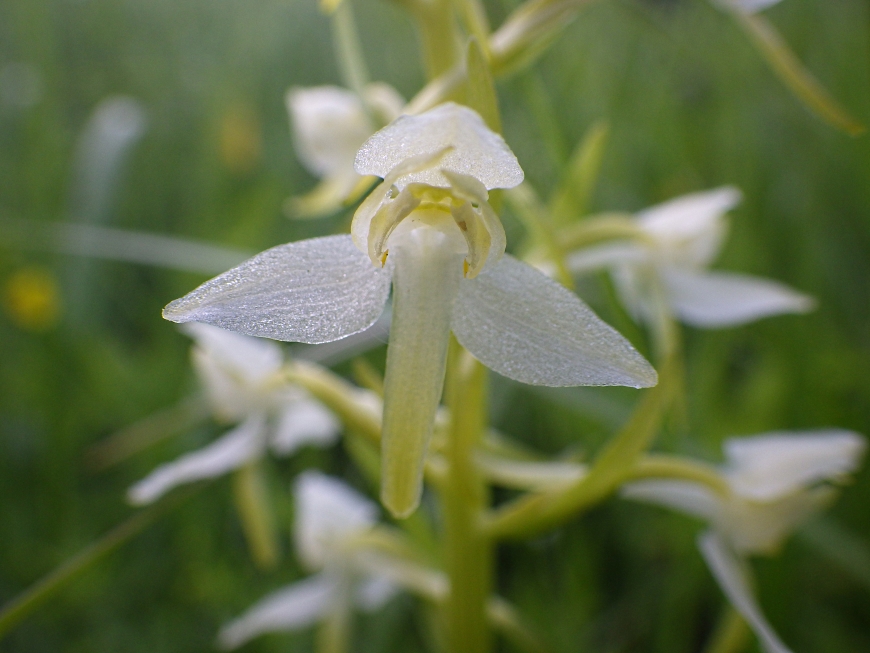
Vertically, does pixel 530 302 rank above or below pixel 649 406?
above

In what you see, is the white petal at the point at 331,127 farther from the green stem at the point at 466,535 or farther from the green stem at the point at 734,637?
the green stem at the point at 734,637

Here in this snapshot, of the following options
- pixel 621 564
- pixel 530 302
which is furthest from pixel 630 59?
pixel 530 302

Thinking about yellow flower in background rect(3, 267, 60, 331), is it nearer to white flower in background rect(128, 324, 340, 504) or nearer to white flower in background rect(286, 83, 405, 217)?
white flower in background rect(128, 324, 340, 504)

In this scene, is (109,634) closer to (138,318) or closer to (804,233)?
(138,318)

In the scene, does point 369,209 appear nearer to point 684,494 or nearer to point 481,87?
point 481,87

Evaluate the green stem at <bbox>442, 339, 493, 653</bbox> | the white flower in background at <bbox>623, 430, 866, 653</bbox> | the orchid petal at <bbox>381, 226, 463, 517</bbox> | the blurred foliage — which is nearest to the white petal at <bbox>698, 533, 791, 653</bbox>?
the white flower in background at <bbox>623, 430, 866, 653</bbox>

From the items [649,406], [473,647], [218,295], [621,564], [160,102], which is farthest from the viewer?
[160,102]
